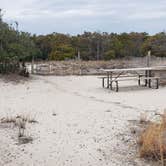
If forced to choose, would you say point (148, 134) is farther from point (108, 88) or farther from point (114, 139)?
point (108, 88)

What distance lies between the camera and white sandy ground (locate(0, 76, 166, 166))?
7.18 metres

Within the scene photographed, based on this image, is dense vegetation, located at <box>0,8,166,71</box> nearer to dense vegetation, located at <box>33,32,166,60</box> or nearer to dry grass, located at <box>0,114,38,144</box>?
dense vegetation, located at <box>33,32,166,60</box>

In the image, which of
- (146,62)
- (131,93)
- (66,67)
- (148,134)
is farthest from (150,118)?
(66,67)

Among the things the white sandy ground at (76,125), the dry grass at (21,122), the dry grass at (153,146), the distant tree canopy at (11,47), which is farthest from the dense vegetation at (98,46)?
the dry grass at (153,146)

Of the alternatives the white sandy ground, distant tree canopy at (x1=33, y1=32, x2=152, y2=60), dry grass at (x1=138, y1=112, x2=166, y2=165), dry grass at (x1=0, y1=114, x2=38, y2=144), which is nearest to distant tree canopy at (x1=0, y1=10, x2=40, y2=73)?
the white sandy ground

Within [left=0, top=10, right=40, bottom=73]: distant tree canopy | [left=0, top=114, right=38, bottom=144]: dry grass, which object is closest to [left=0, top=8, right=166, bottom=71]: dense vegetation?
[left=0, top=10, right=40, bottom=73]: distant tree canopy

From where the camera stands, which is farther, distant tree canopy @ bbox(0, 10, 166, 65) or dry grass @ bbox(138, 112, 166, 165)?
distant tree canopy @ bbox(0, 10, 166, 65)

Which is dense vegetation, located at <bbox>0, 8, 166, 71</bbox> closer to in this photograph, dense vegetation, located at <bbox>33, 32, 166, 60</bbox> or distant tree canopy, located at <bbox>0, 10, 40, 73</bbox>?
dense vegetation, located at <bbox>33, 32, 166, 60</bbox>

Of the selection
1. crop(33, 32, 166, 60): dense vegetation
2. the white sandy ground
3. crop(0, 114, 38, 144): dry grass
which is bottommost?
the white sandy ground

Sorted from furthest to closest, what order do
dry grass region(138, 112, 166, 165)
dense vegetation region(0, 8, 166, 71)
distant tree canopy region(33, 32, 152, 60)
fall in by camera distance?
distant tree canopy region(33, 32, 152, 60), dense vegetation region(0, 8, 166, 71), dry grass region(138, 112, 166, 165)

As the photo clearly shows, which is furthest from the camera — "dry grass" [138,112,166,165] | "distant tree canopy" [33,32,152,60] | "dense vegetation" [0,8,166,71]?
"distant tree canopy" [33,32,152,60]

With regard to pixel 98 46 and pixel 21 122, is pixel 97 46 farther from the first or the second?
pixel 21 122

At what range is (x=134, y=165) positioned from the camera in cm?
685

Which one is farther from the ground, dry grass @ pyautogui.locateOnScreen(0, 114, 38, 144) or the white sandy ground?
dry grass @ pyautogui.locateOnScreen(0, 114, 38, 144)
